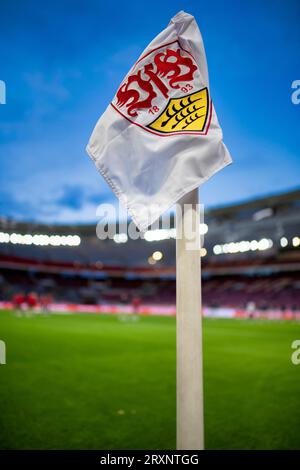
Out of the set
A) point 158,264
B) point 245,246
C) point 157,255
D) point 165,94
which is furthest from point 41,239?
point 165,94

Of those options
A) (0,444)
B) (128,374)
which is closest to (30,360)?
(128,374)

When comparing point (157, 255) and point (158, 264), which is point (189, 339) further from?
point (158, 264)

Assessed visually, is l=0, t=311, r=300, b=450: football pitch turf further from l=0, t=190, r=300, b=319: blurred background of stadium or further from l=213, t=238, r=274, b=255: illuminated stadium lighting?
l=213, t=238, r=274, b=255: illuminated stadium lighting

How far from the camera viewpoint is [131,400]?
17.1ft

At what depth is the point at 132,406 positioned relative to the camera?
16.1 feet

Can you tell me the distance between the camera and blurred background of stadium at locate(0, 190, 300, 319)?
36.0 meters

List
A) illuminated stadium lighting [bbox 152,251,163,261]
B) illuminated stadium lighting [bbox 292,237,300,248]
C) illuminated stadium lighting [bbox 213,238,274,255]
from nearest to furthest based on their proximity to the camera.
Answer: illuminated stadium lighting [bbox 292,237,300,248] → illuminated stadium lighting [bbox 213,238,274,255] → illuminated stadium lighting [bbox 152,251,163,261]

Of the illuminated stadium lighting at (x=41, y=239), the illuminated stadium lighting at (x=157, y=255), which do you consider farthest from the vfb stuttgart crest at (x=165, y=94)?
the illuminated stadium lighting at (x=41, y=239)

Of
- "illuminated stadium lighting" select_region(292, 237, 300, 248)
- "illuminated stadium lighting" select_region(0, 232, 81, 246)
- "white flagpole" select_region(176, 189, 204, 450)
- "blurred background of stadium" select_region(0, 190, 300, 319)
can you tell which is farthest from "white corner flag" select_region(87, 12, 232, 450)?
"illuminated stadium lighting" select_region(0, 232, 81, 246)

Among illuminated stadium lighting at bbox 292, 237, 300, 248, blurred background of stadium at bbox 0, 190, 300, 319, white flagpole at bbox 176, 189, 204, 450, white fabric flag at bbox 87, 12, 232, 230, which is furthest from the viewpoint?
illuminated stadium lighting at bbox 292, 237, 300, 248

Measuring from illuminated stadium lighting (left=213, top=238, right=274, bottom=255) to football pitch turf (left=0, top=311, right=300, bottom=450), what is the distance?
3159 centimetres

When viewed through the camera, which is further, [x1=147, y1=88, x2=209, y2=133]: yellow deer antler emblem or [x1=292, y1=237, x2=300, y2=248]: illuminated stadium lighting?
[x1=292, y1=237, x2=300, y2=248]: illuminated stadium lighting

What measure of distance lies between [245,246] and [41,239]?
2625 centimetres

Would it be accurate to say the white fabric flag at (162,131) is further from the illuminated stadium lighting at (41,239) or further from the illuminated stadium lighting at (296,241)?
the illuminated stadium lighting at (41,239)
